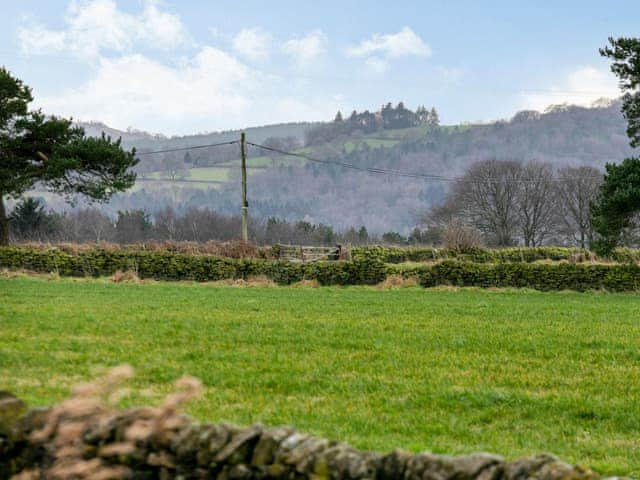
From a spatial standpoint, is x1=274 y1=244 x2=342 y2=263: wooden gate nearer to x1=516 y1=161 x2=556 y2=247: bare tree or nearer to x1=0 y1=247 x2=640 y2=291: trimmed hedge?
x1=0 y1=247 x2=640 y2=291: trimmed hedge

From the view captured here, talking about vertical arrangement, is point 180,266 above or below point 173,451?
below

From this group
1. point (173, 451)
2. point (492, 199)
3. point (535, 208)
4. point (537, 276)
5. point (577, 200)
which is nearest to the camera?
point (173, 451)

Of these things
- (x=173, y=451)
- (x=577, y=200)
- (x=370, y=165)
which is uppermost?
(x=370, y=165)

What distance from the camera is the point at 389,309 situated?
2011 centimetres

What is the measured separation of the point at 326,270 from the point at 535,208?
2258 inches

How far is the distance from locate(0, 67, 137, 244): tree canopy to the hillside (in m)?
105

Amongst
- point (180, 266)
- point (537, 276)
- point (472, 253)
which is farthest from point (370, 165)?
point (537, 276)

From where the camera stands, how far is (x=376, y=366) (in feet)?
35.7

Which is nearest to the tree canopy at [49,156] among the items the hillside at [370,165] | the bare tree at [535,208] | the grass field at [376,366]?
the grass field at [376,366]

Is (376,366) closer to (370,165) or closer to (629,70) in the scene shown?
(629,70)

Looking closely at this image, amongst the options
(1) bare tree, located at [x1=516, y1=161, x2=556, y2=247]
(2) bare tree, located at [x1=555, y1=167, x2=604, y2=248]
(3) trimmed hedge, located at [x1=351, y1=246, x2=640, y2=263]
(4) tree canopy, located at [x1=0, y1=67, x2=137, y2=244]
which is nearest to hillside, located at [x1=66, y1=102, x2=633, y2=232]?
(1) bare tree, located at [x1=516, y1=161, x2=556, y2=247]

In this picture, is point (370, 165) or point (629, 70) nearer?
point (629, 70)

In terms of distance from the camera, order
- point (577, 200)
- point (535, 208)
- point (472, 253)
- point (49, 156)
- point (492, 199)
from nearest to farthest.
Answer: point (49, 156)
point (472, 253)
point (535, 208)
point (577, 200)
point (492, 199)

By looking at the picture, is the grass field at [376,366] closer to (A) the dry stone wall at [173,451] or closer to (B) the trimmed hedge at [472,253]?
(A) the dry stone wall at [173,451]
